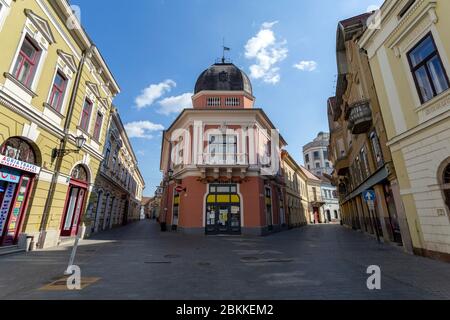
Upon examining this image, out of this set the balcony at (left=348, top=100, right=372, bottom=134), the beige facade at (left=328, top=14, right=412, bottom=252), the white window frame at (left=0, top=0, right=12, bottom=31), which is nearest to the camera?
the white window frame at (left=0, top=0, right=12, bottom=31)

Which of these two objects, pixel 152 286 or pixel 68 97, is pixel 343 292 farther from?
pixel 68 97

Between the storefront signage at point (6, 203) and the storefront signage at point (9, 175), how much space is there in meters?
0.27

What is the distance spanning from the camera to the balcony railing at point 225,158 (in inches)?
627

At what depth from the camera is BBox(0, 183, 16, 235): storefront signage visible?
297 inches

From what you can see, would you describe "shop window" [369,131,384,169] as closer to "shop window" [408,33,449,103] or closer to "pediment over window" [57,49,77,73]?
"shop window" [408,33,449,103]

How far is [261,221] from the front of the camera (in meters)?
15.6

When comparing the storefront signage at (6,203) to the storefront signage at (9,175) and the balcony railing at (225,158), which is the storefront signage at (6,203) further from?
Answer: the balcony railing at (225,158)

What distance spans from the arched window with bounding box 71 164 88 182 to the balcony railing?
759cm

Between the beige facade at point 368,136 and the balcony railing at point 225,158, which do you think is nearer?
the beige facade at point 368,136

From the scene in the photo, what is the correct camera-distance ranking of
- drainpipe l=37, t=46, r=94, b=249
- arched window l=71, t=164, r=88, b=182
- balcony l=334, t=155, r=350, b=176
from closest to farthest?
drainpipe l=37, t=46, r=94, b=249
arched window l=71, t=164, r=88, b=182
balcony l=334, t=155, r=350, b=176

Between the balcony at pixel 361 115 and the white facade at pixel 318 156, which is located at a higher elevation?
the white facade at pixel 318 156

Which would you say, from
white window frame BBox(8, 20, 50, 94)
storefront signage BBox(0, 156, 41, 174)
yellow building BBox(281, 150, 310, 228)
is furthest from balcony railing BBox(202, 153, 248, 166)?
white window frame BBox(8, 20, 50, 94)

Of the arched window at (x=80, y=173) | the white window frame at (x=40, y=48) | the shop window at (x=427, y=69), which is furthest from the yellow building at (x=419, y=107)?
the arched window at (x=80, y=173)
